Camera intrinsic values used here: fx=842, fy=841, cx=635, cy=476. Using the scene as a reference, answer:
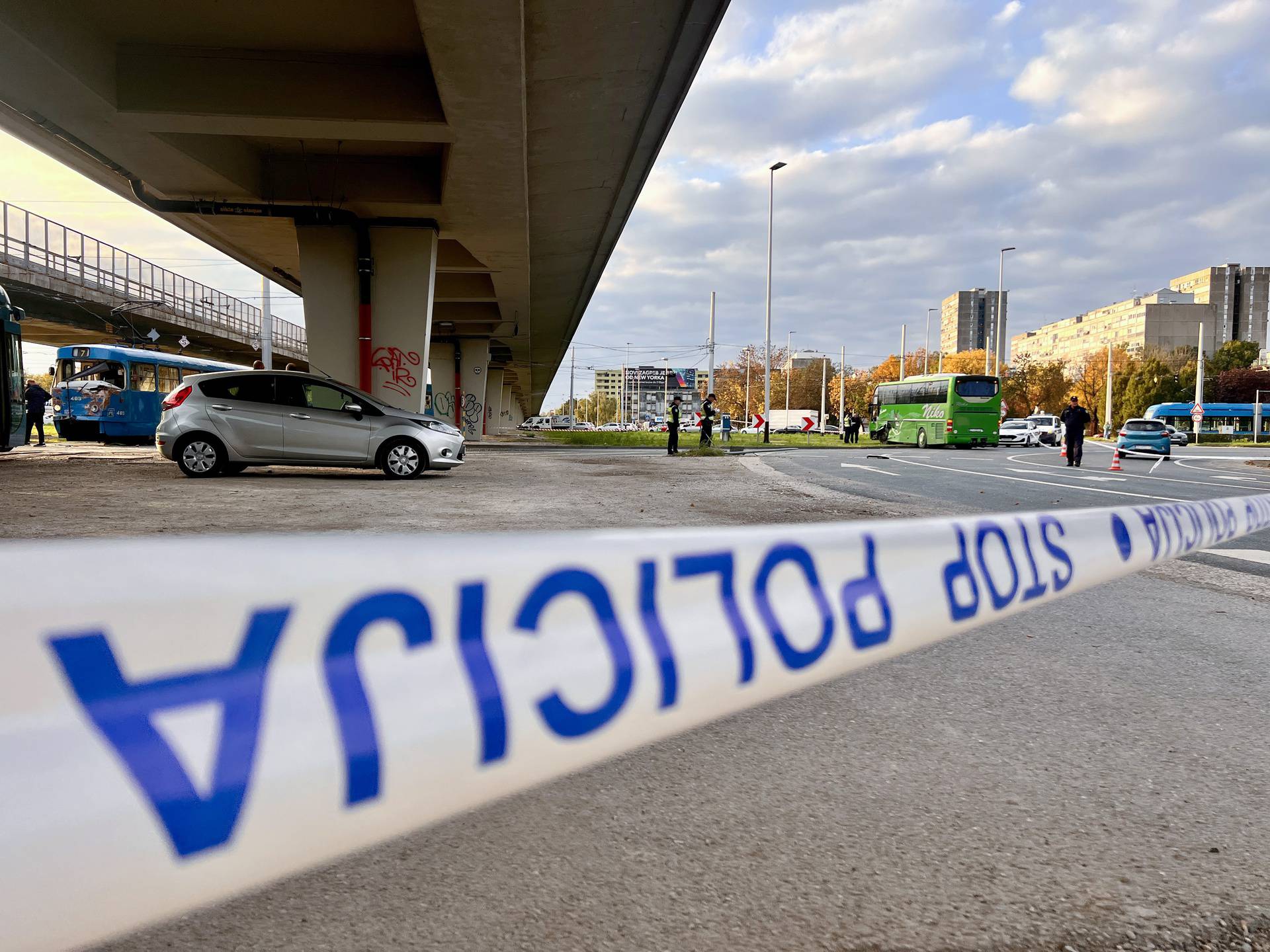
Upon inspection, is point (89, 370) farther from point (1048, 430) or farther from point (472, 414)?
point (1048, 430)

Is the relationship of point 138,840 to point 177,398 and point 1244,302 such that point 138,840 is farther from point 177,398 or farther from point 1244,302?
point 1244,302

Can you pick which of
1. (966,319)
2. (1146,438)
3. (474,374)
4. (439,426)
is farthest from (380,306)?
(966,319)

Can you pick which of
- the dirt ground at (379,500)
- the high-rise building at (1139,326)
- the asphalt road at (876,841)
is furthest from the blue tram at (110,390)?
the high-rise building at (1139,326)

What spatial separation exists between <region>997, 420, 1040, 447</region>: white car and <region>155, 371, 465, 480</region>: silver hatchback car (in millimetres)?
38573

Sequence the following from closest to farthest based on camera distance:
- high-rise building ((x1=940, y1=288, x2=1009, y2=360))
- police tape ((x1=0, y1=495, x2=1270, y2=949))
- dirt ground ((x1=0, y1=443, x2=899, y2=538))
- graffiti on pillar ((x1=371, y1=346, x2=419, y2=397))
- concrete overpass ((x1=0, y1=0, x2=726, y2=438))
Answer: police tape ((x1=0, y1=495, x2=1270, y2=949)) → dirt ground ((x1=0, y1=443, x2=899, y2=538)) → concrete overpass ((x1=0, y1=0, x2=726, y2=438)) → graffiti on pillar ((x1=371, y1=346, x2=419, y2=397)) → high-rise building ((x1=940, y1=288, x2=1009, y2=360))

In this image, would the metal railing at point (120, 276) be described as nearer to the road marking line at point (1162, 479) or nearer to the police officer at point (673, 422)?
the police officer at point (673, 422)

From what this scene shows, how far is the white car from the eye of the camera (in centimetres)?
4528

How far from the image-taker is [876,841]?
2.22 metres

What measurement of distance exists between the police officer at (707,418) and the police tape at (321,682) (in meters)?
24.4

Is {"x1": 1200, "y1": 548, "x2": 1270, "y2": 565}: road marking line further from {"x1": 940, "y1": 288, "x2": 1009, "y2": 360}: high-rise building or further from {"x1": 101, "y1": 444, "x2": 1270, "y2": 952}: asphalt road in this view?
{"x1": 940, "y1": 288, "x2": 1009, "y2": 360}: high-rise building

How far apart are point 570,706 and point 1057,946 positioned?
1311mm

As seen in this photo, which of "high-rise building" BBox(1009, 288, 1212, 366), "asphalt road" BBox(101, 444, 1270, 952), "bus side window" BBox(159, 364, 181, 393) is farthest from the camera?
"high-rise building" BBox(1009, 288, 1212, 366)

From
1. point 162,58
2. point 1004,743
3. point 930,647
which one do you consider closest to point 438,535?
point 1004,743

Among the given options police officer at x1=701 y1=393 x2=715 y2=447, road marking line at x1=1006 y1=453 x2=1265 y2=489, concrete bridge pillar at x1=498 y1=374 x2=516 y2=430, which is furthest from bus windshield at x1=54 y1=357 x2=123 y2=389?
concrete bridge pillar at x1=498 y1=374 x2=516 y2=430
